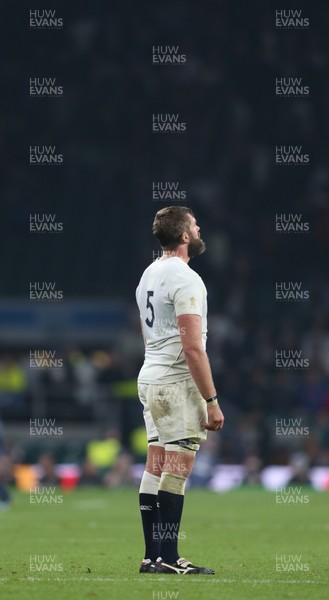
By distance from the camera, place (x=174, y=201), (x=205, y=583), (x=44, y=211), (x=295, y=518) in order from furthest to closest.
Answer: (x=44, y=211) < (x=174, y=201) < (x=295, y=518) < (x=205, y=583)

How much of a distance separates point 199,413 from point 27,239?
946 inches

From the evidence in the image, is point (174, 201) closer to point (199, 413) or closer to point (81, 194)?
point (81, 194)

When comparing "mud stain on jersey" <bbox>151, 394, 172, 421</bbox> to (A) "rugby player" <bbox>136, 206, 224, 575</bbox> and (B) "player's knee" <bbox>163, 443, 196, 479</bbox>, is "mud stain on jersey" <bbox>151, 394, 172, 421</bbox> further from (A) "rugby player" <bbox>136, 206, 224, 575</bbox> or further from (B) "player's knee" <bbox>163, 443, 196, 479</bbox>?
(B) "player's knee" <bbox>163, 443, 196, 479</bbox>

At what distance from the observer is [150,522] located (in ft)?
30.7

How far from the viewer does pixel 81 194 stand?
33.7 m

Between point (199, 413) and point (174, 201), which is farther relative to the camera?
point (174, 201)

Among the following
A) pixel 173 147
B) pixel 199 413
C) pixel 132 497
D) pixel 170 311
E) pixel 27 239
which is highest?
pixel 173 147

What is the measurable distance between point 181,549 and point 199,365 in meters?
3.77

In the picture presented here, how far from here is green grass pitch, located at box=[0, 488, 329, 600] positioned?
8.30 meters

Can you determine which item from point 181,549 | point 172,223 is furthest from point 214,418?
point 181,549

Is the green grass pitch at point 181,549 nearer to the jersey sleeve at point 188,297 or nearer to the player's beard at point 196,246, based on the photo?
the jersey sleeve at point 188,297

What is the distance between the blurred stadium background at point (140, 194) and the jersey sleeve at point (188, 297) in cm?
1927

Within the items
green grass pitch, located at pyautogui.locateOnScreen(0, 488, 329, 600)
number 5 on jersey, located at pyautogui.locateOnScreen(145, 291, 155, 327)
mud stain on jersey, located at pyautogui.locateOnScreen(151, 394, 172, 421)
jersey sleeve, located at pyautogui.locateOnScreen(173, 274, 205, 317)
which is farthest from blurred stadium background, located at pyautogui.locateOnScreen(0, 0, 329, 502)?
jersey sleeve, located at pyautogui.locateOnScreen(173, 274, 205, 317)

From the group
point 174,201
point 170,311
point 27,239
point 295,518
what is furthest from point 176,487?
point 27,239
